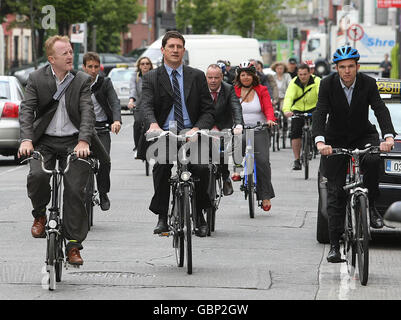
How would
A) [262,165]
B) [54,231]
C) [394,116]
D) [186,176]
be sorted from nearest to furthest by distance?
1. [54,231]
2. [186,176]
3. [394,116]
4. [262,165]

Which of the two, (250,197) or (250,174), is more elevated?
(250,174)

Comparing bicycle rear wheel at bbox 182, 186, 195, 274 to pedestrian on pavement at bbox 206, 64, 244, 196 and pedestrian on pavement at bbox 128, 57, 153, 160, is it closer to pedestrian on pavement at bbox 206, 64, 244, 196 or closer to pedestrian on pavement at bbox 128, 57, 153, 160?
pedestrian on pavement at bbox 206, 64, 244, 196

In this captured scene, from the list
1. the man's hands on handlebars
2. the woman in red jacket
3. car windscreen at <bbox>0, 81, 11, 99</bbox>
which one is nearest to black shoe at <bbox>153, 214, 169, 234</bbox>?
the man's hands on handlebars

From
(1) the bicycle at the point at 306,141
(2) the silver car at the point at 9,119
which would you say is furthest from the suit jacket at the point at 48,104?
(2) the silver car at the point at 9,119

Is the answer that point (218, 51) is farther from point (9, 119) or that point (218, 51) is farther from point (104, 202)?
point (104, 202)

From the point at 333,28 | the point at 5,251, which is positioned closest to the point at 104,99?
the point at 5,251

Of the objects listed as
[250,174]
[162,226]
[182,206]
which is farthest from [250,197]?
[182,206]

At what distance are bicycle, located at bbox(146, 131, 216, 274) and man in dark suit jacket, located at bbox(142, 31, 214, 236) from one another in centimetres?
14

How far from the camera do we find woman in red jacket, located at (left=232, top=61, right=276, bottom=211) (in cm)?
1438

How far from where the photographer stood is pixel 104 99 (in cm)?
1380

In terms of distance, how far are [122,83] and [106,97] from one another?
31.1m

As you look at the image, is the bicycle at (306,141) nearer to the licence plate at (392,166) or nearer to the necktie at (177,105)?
the licence plate at (392,166)

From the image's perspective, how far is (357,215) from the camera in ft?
30.8

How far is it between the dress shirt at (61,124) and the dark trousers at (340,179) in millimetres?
1994
